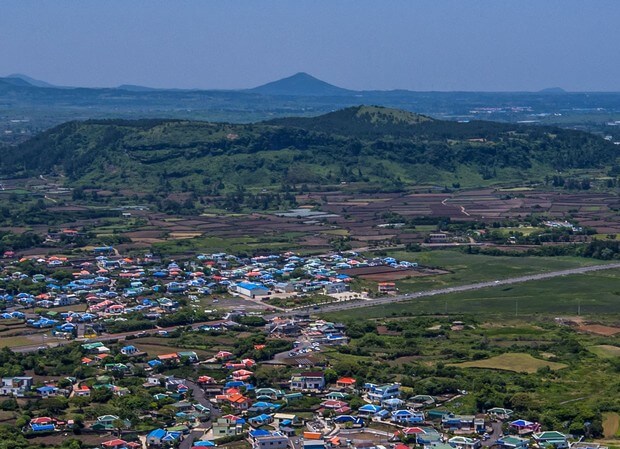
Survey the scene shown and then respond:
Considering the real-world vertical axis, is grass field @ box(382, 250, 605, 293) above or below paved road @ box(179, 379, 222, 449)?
below

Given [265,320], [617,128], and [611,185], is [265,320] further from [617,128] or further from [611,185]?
[617,128]

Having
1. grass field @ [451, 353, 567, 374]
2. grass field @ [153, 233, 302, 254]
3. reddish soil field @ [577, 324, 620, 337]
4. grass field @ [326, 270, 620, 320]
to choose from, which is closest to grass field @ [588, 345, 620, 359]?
reddish soil field @ [577, 324, 620, 337]

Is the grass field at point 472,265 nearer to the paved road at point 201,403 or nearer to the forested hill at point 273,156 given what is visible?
the paved road at point 201,403

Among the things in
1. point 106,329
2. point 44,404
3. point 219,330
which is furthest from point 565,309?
point 44,404

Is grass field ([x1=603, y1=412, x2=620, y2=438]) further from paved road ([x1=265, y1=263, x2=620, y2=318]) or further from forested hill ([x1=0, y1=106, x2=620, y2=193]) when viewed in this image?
forested hill ([x1=0, y1=106, x2=620, y2=193])

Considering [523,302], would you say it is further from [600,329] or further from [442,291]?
[600,329]

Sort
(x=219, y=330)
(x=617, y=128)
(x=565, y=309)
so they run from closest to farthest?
(x=219, y=330) → (x=565, y=309) → (x=617, y=128)
